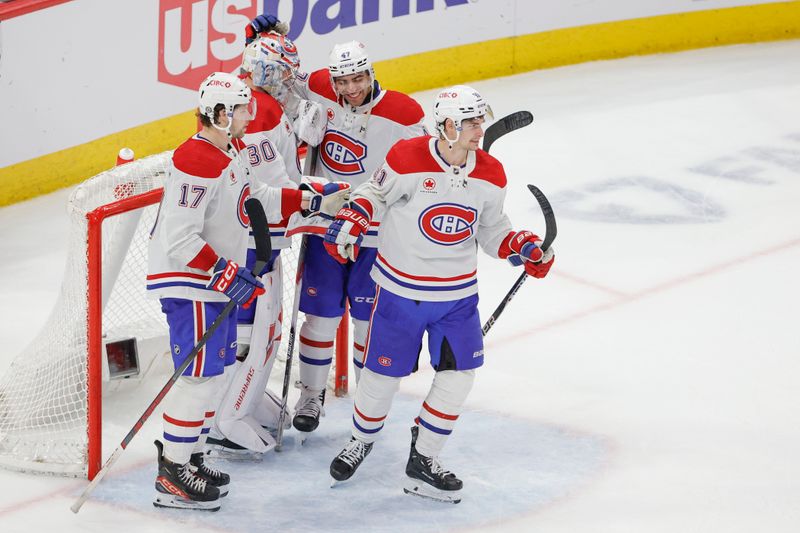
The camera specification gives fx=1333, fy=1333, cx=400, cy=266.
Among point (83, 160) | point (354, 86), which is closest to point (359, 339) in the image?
point (354, 86)

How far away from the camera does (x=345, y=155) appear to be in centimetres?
396

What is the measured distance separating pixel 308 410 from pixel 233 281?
0.89 metres

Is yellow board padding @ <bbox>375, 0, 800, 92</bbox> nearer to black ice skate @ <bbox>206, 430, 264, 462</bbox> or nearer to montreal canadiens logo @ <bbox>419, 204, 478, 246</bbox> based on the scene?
black ice skate @ <bbox>206, 430, 264, 462</bbox>

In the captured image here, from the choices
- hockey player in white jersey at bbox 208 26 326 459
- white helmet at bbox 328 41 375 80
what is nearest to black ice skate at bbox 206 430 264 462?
hockey player in white jersey at bbox 208 26 326 459

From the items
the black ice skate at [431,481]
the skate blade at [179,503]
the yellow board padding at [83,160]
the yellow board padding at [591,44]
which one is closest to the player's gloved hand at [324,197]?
the black ice skate at [431,481]

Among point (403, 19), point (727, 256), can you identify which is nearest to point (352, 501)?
point (727, 256)

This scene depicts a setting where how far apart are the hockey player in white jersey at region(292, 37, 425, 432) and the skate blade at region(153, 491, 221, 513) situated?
0.55 m

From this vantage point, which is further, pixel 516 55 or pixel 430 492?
pixel 516 55

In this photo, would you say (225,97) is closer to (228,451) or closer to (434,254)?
(434,254)

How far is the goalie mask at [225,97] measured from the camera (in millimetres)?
3361

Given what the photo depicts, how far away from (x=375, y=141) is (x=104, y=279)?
3.12ft

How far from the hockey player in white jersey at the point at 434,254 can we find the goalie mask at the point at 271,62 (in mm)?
441

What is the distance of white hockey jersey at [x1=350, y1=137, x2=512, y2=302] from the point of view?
11.5ft

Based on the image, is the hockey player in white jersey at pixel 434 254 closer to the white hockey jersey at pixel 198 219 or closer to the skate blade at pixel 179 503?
the white hockey jersey at pixel 198 219
